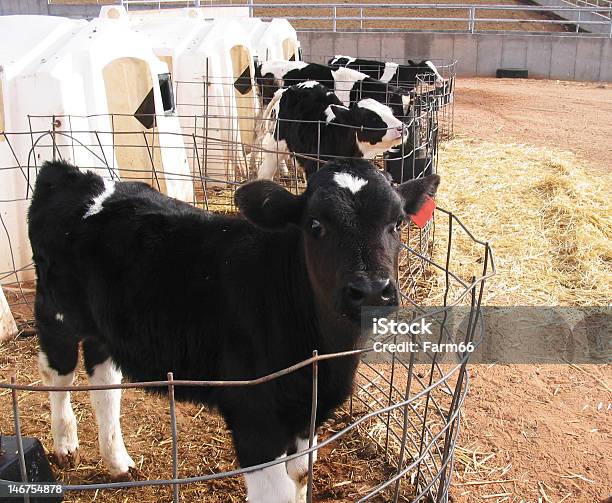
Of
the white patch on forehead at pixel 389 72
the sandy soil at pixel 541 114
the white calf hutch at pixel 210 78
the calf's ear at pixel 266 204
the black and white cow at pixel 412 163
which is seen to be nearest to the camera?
the calf's ear at pixel 266 204

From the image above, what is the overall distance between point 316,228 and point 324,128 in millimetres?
6429

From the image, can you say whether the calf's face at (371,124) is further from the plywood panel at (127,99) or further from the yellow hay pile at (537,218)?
the plywood panel at (127,99)

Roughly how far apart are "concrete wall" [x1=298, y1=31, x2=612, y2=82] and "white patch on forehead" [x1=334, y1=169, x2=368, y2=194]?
21.2 m

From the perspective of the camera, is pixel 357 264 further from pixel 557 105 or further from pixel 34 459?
pixel 557 105

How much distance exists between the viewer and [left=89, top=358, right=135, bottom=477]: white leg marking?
378 centimetres

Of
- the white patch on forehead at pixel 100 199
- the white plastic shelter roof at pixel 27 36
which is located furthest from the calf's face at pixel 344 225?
the white plastic shelter roof at pixel 27 36

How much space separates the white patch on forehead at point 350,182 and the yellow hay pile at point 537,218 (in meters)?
3.53

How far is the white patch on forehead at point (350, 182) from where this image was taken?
9.56 ft

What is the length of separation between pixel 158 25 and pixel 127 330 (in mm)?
9606

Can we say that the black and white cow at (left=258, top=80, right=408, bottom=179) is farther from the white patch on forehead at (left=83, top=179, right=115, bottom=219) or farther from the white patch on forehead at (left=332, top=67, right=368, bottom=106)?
the white patch on forehead at (left=83, top=179, right=115, bottom=219)

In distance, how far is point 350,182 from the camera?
294cm

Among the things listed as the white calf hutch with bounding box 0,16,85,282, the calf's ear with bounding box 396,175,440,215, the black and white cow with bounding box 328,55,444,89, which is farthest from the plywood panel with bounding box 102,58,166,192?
the black and white cow with bounding box 328,55,444,89

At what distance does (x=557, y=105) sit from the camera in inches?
664

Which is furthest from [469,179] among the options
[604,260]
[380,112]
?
[604,260]
